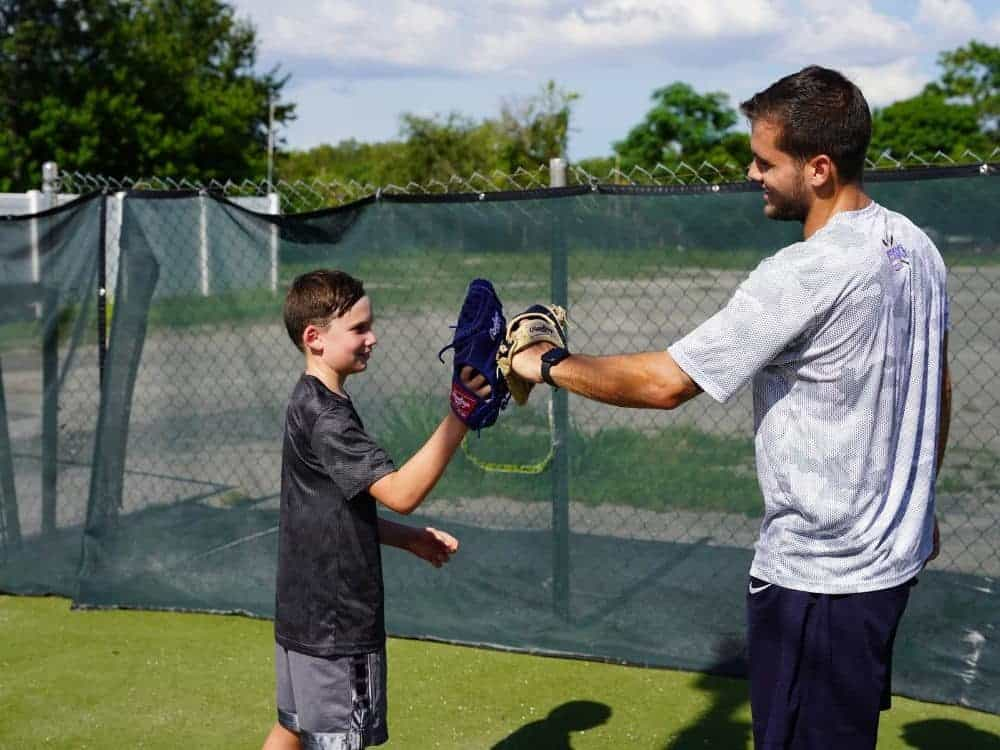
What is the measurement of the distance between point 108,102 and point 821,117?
1597 inches

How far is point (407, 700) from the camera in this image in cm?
474

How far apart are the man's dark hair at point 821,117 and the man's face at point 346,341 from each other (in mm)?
1217

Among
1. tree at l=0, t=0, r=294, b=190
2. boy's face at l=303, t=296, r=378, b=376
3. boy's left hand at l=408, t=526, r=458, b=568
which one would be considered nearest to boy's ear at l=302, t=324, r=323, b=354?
boy's face at l=303, t=296, r=378, b=376

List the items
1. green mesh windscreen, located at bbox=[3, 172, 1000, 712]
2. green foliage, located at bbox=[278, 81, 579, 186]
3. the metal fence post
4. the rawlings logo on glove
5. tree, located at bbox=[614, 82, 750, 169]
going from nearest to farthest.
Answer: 1. the rawlings logo on glove
2. green mesh windscreen, located at bbox=[3, 172, 1000, 712]
3. the metal fence post
4. green foliage, located at bbox=[278, 81, 579, 186]
5. tree, located at bbox=[614, 82, 750, 169]

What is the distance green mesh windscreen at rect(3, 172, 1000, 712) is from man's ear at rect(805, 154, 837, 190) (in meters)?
2.11

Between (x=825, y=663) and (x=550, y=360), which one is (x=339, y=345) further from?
(x=825, y=663)

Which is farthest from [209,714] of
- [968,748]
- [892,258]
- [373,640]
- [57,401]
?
[892,258]

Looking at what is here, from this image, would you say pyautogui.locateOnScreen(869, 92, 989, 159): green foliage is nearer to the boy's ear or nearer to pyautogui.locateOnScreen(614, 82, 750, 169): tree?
pyautogui.locateOnScreen(614, 82, 750, 169): tree

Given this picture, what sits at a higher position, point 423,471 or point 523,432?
point 423,471

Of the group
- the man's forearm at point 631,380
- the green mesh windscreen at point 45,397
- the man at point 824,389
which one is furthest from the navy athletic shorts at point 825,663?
the green mesh windscreen at point 45,397

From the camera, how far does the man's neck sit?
2559mm

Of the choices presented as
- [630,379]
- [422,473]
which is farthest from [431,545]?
[630,379]

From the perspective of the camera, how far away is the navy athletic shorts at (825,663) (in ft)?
8.41

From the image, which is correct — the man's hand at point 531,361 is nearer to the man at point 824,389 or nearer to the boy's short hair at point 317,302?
the man at point 824,389
